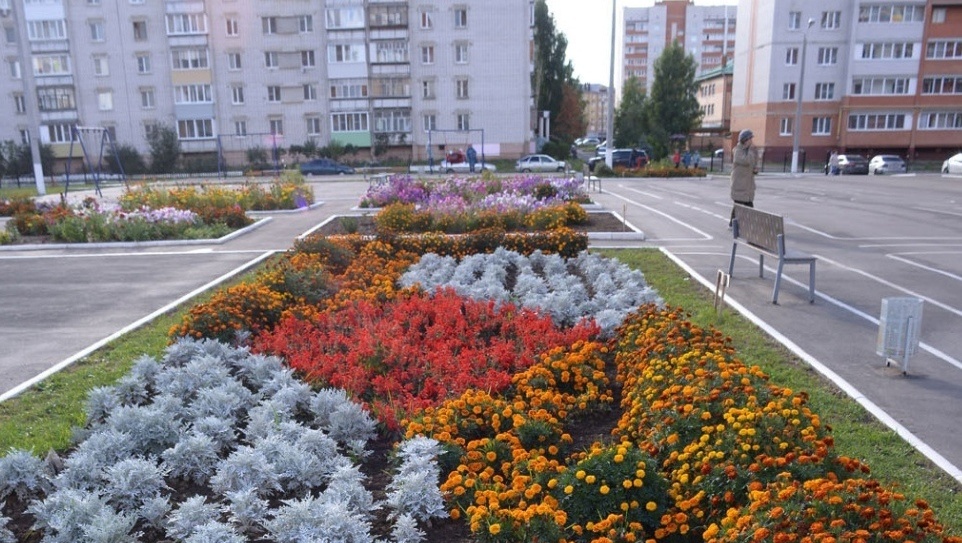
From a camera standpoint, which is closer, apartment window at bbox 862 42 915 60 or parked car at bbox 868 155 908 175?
parked car at bbox 868 155 908 175

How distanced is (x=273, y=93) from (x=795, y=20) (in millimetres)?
40090

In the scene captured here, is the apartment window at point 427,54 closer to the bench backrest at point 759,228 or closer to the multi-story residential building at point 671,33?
the bench backrest at point 759,228

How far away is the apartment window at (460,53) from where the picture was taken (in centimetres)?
5025

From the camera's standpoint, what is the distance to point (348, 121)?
52.1 meters

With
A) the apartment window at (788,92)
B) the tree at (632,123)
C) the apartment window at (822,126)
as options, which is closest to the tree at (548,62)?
the tree at (632,123)

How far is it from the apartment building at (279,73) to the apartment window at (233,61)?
11cm

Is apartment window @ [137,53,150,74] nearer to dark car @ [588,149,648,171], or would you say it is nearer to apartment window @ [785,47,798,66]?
dark car @ [588,149,648,171]

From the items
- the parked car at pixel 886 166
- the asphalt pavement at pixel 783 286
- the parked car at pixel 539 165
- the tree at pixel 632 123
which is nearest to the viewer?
the asphalt pavement at pixel 783 286

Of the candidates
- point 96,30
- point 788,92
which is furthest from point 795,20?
point 96,30

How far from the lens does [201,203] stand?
59.8 feet

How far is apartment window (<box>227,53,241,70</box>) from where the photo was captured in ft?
170

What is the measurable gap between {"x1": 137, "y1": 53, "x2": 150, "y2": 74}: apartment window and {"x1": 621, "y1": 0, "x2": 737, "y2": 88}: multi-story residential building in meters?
85.9

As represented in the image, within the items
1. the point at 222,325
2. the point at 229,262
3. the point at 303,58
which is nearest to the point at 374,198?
the point at 229,262

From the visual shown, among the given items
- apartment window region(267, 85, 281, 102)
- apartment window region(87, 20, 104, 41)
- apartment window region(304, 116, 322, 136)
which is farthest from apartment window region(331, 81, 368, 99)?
apartment window region(87, 20, 104, 41)
